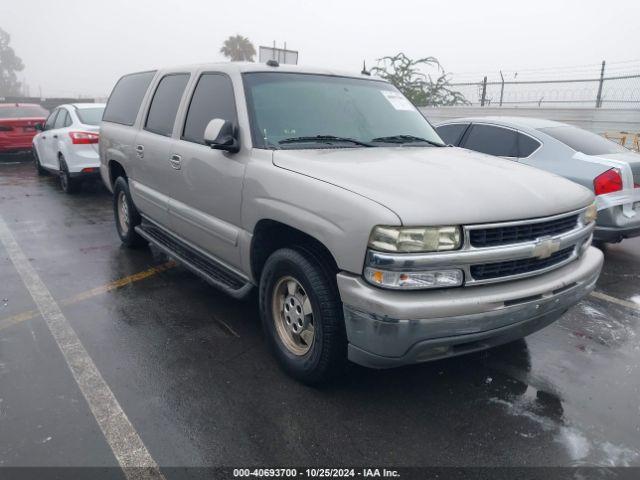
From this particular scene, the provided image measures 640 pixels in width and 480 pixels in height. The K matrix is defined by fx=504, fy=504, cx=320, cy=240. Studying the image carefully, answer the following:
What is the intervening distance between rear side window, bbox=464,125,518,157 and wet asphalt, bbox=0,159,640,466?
234 cm

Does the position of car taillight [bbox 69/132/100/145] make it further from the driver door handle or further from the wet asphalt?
the driver door handle

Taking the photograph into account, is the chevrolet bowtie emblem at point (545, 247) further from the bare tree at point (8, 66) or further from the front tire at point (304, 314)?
the bare tree at point (8, 66)

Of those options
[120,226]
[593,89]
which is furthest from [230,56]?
[120,226]

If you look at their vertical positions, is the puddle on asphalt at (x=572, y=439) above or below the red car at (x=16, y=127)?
below

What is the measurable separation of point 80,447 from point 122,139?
379 cm

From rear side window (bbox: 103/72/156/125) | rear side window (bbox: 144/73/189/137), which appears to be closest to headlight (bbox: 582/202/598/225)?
rear side window (bbox: 144/73/189/137)

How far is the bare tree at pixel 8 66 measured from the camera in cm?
7938

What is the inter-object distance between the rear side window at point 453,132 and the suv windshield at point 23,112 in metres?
11.6

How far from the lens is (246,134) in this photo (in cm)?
349

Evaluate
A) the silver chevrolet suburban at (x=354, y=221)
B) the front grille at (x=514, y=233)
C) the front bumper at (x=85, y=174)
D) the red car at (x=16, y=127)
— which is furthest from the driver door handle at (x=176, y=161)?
the red car at (x=16, y=127)

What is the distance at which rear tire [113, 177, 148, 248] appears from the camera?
5.62 meters

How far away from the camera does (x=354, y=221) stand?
2547mm

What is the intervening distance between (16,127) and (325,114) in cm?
1256

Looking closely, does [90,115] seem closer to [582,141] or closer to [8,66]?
[582,141]
